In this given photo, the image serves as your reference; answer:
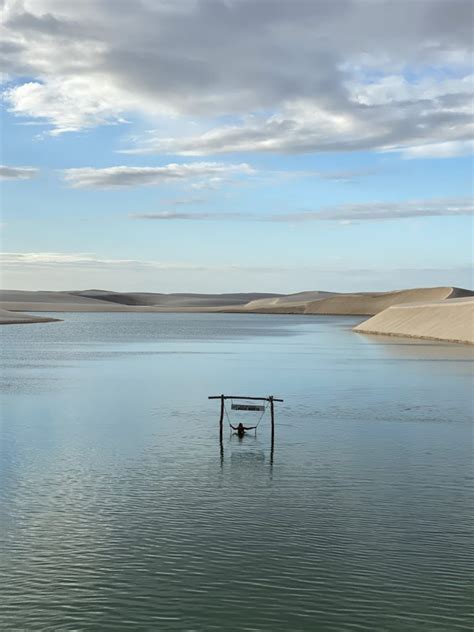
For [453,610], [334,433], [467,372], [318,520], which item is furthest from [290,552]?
[467,372]

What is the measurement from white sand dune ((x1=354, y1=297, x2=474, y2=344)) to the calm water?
59565mm

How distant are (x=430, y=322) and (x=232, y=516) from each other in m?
95.0

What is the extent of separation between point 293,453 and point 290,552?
1102cm

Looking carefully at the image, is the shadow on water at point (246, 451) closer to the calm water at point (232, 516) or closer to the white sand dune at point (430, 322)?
the calm water at point (232, 516)

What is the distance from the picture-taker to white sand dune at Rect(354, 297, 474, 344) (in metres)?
100

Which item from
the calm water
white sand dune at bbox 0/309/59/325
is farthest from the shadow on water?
white sand dune at bbox 0/309/59/325

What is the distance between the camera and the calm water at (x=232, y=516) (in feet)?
47.2

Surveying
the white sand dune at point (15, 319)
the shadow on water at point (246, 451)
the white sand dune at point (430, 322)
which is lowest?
the shadow on water at point (246, 451)

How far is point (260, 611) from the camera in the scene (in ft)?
46.7

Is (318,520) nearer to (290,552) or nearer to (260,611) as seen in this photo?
(290,552)

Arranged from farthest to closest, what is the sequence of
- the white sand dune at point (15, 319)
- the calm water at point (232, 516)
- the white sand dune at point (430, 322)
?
the white sand dune at point (15, 319) → the white sand dune at point (430, 322) → the calm water at point (232, 516)

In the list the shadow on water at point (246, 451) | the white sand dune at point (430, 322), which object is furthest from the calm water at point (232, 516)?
the white sand dune at point (430, 322)

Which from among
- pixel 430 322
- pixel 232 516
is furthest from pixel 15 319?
pixel 232 516

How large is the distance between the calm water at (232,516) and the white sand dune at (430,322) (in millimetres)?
59565
